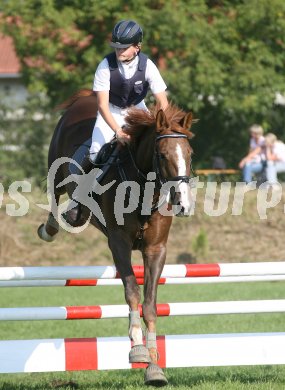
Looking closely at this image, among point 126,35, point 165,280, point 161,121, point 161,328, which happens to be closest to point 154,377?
point 165,280

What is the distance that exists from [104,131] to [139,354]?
205cm

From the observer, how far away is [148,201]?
6574 mm

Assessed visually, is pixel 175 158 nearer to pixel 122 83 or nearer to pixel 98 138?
pixel 122 83

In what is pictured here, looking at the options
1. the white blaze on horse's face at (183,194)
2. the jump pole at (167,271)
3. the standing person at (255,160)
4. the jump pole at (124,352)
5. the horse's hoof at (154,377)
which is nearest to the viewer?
the white blaze on horse's face at (183,194)

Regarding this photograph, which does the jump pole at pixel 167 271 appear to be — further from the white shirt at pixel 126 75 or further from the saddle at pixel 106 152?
the white shirt at pixel 126 75

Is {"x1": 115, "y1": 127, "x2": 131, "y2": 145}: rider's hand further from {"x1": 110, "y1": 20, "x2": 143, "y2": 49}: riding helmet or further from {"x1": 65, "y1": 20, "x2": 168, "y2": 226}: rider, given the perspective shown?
{"x1": 110, "y1": 20, "x2": 143, "y2": 49}: riding helmet

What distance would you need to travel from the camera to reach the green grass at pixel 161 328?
6.99 metres

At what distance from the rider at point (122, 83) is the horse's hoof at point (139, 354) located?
1.53 meters

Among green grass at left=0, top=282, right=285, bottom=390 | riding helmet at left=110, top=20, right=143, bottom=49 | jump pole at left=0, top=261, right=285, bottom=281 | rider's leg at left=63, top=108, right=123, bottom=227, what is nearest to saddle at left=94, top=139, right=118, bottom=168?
rider's leg at left=63, top=108, right=123, bottom=227

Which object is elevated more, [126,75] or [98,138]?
[126,75]

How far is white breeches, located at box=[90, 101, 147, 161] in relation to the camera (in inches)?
287

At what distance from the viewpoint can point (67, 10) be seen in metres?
22.3

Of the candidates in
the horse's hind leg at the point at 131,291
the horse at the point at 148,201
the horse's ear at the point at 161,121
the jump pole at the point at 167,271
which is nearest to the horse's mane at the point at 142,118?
the horse at the point at 148,201

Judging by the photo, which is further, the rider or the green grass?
the green grass
